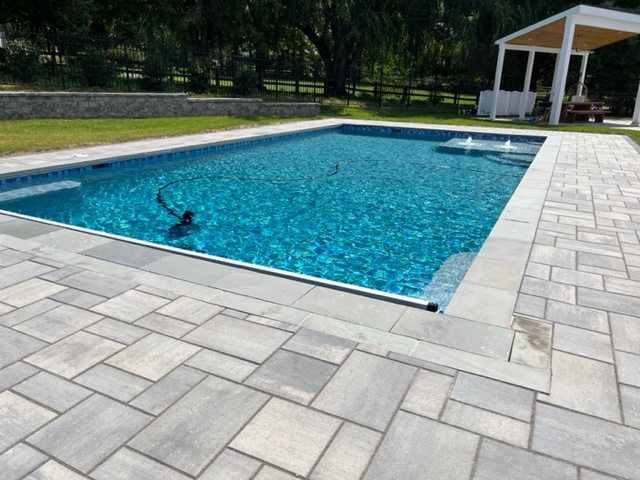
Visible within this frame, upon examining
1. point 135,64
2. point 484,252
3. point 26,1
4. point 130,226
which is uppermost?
point 26,1

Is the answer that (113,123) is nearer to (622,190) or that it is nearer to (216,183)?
(216,183)

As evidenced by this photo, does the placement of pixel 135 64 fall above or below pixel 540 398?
above

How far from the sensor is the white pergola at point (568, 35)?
1474 centimetres

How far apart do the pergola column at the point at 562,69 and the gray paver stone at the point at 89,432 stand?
17002mm

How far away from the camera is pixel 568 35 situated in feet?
49.0

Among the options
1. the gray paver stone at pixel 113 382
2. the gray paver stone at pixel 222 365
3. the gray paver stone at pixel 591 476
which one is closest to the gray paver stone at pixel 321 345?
the gray paver stone at pixel 222 365

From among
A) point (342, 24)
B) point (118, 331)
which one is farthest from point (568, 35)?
point (118, 331)

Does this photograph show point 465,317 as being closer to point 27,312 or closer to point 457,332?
point 457,332

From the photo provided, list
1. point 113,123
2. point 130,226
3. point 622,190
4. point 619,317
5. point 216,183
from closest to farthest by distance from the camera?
point 619,317
point 130,226
point 622,190
point 216,183
point 113,123

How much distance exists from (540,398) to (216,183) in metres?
6.76

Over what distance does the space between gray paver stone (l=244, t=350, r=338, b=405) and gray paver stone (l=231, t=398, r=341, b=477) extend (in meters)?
0.09

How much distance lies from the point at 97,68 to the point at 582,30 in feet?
51.7

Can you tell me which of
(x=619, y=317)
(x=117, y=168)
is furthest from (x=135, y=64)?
(x=619, y=317)

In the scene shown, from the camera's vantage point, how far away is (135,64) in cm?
1477
